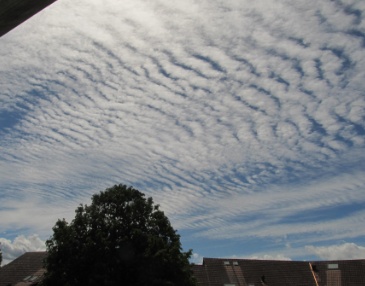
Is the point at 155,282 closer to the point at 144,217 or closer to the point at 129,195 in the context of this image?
the point at 144,217

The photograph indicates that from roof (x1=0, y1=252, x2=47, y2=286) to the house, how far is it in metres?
16.9

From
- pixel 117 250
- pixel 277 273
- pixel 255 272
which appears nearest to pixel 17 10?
pixel 117 250

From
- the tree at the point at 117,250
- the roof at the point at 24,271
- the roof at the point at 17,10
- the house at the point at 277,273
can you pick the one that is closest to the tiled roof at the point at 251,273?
the house at the point at 277,273

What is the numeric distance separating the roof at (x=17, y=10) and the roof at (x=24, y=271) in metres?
42.1

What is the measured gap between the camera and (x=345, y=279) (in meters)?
41.9

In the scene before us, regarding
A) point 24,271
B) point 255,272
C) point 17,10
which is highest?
point 255,272

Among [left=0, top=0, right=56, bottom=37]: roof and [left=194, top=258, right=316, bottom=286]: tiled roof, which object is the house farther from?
[left=0, top=0, right=56, bottom=37]: roof

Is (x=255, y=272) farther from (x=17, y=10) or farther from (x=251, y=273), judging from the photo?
(x=17, y=10)

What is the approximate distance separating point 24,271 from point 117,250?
67.6ft

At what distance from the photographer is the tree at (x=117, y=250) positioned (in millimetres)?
26016

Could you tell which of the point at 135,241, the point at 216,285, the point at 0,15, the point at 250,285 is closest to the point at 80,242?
the point at 135,241

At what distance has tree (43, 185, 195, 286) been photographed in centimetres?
2602

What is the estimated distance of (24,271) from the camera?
42094mm

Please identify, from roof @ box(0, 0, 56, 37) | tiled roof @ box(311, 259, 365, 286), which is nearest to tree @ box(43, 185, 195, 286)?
tiled roof @ box(311, 259, 365, 286)
